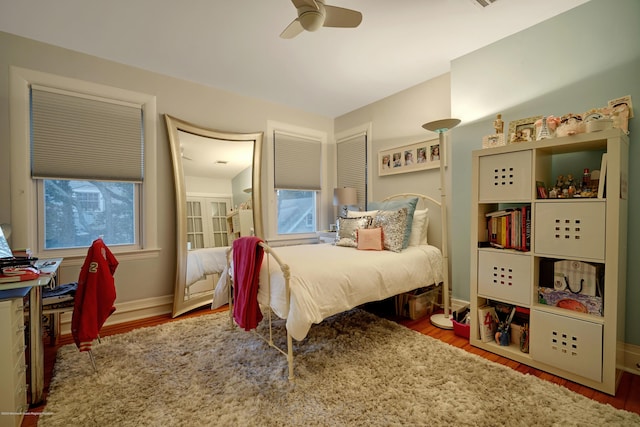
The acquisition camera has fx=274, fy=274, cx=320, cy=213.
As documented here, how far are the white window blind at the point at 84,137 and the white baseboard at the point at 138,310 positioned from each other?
1263 mm

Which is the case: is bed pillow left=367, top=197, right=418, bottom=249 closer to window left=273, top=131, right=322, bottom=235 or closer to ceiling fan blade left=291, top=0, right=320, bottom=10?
window left=273, top=131, right=322, bottom=235

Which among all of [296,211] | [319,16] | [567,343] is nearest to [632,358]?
[567,343]

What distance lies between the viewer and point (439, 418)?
142 centimetres

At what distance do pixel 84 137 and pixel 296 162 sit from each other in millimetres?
2387

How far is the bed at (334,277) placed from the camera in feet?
5.71

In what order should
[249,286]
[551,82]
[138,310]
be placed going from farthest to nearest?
1. [138,310]
2. [551,82]
3. [249,286]

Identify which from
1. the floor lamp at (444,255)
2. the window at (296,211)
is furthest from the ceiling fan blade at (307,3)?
the window at (296,211)

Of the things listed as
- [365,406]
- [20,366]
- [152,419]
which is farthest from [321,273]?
[20,366]

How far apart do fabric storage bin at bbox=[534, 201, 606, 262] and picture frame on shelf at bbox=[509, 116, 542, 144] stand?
548 millimetres

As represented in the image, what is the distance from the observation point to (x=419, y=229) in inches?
115

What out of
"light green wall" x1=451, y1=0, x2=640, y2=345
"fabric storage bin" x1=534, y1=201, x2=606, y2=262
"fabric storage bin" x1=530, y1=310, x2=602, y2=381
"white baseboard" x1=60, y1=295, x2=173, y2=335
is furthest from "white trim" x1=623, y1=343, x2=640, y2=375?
"white baseboard" x1=60, y1=295, x2=173, y2=335

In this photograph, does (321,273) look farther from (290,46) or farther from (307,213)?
(307,213)

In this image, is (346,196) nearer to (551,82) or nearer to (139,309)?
(551,82)

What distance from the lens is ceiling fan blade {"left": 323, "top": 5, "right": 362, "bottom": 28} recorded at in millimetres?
1713
